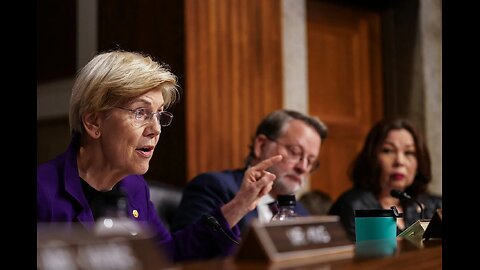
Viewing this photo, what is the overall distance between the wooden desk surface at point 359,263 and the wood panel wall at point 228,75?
92.1 inches

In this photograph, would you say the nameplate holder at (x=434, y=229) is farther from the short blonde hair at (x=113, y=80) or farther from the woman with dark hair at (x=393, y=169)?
the woman with dark hair at (x=393, y=169)

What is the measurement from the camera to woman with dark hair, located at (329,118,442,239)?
2.96 meters

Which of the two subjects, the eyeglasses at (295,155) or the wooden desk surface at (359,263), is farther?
the eyeglasses at (295,155)

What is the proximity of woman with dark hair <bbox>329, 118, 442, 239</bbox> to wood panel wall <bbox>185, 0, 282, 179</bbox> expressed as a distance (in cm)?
71

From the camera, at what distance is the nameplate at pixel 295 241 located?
0.79m

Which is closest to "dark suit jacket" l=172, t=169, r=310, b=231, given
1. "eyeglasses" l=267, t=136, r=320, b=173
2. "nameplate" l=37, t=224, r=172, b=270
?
"eyeglasses" l=267, t=136, r=320, b=173

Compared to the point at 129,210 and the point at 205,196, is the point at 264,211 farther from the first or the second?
the point at 129,210

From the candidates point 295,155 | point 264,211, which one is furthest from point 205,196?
point 295,155

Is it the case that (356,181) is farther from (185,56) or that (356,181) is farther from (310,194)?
A: (185,56)

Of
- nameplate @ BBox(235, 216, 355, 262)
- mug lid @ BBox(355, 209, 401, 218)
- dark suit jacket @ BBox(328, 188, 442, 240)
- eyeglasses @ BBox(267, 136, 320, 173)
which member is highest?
nameplate @ BBox(235, 216, 355, 262)

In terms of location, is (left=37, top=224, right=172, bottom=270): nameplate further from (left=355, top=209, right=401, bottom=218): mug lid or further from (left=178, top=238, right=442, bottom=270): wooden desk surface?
(left=355, top=209, right=401, bottom=218): mug lid

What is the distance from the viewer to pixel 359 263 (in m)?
0.84

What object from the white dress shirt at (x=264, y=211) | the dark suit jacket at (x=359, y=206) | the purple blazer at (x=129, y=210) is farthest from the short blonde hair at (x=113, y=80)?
the dark suit jacket at (x=359, y=206)
